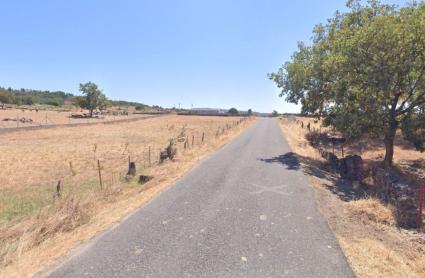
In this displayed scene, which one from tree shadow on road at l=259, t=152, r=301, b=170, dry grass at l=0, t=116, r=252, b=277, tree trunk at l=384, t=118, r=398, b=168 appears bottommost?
dry grass at l=0, t=116, r=252, b=277

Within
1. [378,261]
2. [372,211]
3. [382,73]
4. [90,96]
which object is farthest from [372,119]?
[90,96]

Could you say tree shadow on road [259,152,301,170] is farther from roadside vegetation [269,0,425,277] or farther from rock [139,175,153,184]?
rock [139,175,153,184]

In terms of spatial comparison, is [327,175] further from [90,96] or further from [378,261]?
[90,96]

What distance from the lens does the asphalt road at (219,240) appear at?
5.74 m

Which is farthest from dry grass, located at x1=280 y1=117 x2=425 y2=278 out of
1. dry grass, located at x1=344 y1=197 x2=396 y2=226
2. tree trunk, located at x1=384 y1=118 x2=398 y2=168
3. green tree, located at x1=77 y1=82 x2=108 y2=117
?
green tree, located at x1=77 y1=82 x2=108 y2=117

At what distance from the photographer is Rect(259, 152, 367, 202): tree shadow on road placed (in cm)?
1234

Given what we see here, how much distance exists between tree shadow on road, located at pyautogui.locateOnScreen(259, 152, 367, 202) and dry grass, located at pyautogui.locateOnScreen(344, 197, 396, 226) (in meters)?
1.17

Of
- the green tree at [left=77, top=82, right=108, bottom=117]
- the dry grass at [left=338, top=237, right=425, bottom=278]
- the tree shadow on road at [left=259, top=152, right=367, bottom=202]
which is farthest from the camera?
the green tree at [left=77, top=82, right=108, bottom=117]

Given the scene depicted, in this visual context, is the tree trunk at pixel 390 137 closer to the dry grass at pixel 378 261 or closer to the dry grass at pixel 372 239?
the dry grass at pixel 372 239

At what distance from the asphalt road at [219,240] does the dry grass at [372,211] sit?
47.0 inches

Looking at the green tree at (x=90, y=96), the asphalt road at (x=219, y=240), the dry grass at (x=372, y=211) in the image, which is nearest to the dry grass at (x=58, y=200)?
the asphalt road at (x=219, y=240)

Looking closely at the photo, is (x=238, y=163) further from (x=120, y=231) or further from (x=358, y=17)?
(x=358, y=17)

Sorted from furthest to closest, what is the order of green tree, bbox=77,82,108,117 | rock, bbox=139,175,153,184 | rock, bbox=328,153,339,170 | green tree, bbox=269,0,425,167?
green tree, bbox=77,82,108,117, rock, bbox=328,153,339,170, green tree, bbox=269,0,425,167, rock, bbox=139,175,153,184

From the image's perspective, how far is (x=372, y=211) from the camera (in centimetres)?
927
